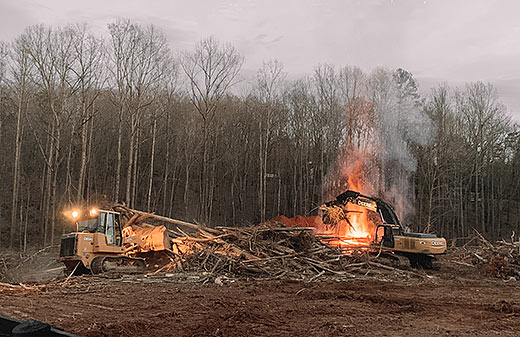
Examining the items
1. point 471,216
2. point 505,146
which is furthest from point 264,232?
point 505,146

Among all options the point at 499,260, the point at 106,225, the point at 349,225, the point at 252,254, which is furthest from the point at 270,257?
the point at 499,260

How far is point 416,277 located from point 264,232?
5.78 m

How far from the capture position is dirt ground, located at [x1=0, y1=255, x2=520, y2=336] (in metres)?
7.99

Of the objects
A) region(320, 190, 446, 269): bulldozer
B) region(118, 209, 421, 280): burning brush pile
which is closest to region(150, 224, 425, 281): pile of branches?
region(118, 209, 421, 280): burning brush pile

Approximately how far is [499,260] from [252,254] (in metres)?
9.57

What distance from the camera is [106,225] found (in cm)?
1708

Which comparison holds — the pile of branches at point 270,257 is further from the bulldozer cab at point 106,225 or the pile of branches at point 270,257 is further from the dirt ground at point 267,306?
the bulldozer cab at point 106,225

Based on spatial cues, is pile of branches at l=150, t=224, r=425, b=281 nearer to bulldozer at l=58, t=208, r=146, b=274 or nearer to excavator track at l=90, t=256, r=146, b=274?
excavator track at l=90, t=256, r=146, b=274

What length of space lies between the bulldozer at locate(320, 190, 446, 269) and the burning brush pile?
92 cm

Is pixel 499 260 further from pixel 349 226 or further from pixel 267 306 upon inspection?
pixel 267 306

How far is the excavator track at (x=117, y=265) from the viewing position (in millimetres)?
16188

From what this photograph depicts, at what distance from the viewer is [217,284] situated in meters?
14.5

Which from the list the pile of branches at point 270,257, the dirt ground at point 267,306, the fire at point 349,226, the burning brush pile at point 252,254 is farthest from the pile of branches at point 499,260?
the fire at point 349,226

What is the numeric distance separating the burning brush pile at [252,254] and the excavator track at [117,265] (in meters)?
0.65
